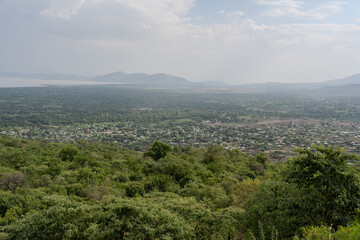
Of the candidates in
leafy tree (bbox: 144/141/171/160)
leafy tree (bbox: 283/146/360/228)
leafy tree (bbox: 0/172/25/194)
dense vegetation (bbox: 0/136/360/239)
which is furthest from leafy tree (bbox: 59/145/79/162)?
leafy tree (bbox: 283/146/360/228)

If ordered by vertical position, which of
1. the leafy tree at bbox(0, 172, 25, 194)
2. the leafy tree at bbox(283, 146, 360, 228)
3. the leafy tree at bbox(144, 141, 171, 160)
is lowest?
the leafy tree at bbox(144, 141, 171, 160)

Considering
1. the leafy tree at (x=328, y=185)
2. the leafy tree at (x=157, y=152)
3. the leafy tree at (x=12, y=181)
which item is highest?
the leafy tree at (x=328, y=185)

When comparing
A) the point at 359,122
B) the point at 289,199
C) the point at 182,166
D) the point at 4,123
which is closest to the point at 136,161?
the point at 182,166

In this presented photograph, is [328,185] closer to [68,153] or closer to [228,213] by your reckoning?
[228,213]

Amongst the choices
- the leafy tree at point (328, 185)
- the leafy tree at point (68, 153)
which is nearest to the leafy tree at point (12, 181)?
the leafy tree at point (68, 153)

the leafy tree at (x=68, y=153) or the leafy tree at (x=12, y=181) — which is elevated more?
the leafy tree at (x=12, y=181)

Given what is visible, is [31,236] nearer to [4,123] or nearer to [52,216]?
A: [52,216]

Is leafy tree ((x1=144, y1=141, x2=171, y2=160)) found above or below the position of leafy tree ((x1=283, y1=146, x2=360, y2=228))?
below

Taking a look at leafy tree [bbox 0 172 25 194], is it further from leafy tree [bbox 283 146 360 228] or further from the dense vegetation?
leafy tree [bbox 283 146 360 228]

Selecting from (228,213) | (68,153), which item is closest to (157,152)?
(68,153)

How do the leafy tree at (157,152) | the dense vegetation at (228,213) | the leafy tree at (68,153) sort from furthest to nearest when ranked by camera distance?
the leafy tree at (157,152)
the leafy tree at (68,153)
the dense vegetation at (228,213)

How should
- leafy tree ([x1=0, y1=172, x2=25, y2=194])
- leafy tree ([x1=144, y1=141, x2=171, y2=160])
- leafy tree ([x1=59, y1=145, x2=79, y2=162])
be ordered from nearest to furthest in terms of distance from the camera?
leafy tree ([x1=0, y1=172, x2=25, y2=194]), leafy tree ([x1=59, y1=145, x2=79, y2=162]), leafy tree ([x1=144, y1=141, x2=171, y2=160])

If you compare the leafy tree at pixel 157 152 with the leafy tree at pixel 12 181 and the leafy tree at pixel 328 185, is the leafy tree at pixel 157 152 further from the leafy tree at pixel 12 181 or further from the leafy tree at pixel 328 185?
the leafy tree at pixel 328 185

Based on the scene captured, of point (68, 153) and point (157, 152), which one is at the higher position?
point (68, 153)
